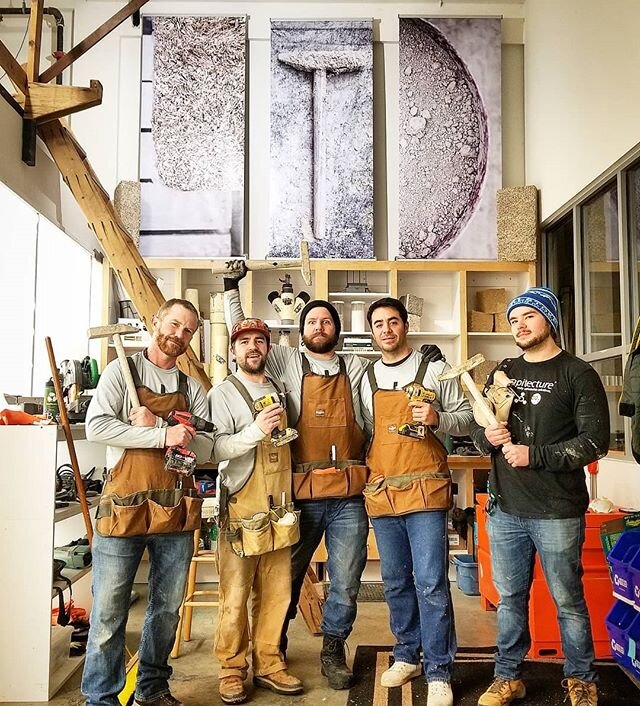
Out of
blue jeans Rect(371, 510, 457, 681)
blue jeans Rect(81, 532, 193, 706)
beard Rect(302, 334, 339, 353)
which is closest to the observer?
blue jeans Rect(81, 532, 193, 706)

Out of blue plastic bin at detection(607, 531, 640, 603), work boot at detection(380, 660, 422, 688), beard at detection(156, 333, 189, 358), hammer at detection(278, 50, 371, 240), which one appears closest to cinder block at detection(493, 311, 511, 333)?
hammer at detection(278, 50, 371, 240)

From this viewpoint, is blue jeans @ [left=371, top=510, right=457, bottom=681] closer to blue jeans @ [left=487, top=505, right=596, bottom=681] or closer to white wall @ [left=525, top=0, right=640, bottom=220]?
blue jeans @ [left=487, top=505, right=596, bottom=681]

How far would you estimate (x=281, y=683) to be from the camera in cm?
355

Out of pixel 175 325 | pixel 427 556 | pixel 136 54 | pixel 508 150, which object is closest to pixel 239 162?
pixel 136 54

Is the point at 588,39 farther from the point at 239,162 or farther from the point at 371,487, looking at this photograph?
the point at 371,487

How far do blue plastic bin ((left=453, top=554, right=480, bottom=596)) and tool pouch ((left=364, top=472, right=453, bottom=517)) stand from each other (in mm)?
2412

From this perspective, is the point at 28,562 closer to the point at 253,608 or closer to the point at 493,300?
the point at 253,608

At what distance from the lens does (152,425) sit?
308 cm

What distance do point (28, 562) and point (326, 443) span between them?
1581 mm

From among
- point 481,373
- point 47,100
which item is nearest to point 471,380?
point 47,100

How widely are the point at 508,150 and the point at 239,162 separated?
251 cm

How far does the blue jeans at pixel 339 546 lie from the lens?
3.64 metres

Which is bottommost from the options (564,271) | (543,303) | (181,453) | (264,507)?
(264,507)

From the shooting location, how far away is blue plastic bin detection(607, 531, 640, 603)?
3.43 m
